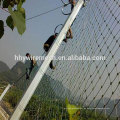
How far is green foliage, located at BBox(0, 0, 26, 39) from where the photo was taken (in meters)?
0.57

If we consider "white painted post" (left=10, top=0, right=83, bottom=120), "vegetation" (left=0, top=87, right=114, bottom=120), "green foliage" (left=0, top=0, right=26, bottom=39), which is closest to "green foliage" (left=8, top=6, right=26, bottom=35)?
"green foliage" (left=0, top=0, right=26, bottom=39)

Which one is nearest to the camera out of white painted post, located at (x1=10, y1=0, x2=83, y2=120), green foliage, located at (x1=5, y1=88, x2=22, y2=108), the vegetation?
the vegetation

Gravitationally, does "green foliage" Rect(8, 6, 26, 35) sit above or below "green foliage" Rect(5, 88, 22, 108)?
below

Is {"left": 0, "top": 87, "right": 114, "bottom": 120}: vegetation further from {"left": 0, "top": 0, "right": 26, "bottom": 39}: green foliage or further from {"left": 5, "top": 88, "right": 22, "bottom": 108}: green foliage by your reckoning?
{"left": 0, "top": 0, "right": 26, "bottom": 39}: green foliage

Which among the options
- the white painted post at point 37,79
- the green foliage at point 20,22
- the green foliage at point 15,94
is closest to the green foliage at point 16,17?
the green foliage at point 20,22

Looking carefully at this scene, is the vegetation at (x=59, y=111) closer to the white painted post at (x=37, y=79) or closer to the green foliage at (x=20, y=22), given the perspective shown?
the green foliage at (x=20, y=22)

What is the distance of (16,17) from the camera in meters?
0.59

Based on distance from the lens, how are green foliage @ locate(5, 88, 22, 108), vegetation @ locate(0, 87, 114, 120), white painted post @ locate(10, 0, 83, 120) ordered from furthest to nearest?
1. green foliage @ locate(5, 88, 22, 108)
2. white painted post @ locate(10, 0, 83, 120)
3. vegetation @ locate(0, 87, 114, 120)

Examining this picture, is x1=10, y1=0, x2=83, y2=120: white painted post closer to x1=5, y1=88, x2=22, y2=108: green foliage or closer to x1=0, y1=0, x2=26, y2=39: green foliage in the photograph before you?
x1=0, y1=0, x2=26, y2=39: green foliage

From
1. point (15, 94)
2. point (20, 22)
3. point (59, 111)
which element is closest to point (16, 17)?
point (20, 22)

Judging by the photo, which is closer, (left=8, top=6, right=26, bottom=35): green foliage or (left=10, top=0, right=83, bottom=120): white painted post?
(left=8, top=6, right=26, bottom=35): green foliage

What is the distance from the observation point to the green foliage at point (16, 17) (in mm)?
574

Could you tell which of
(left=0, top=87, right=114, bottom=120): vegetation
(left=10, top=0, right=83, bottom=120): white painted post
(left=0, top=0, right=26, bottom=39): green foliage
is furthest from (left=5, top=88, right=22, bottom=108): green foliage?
(left=0, top=0, right=26, bottom=39): green foliage

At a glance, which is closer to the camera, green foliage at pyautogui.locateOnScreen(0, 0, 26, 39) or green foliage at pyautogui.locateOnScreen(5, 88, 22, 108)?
green foliage at pyautogui.locateOnScreen(0, 0, 26, 39)
